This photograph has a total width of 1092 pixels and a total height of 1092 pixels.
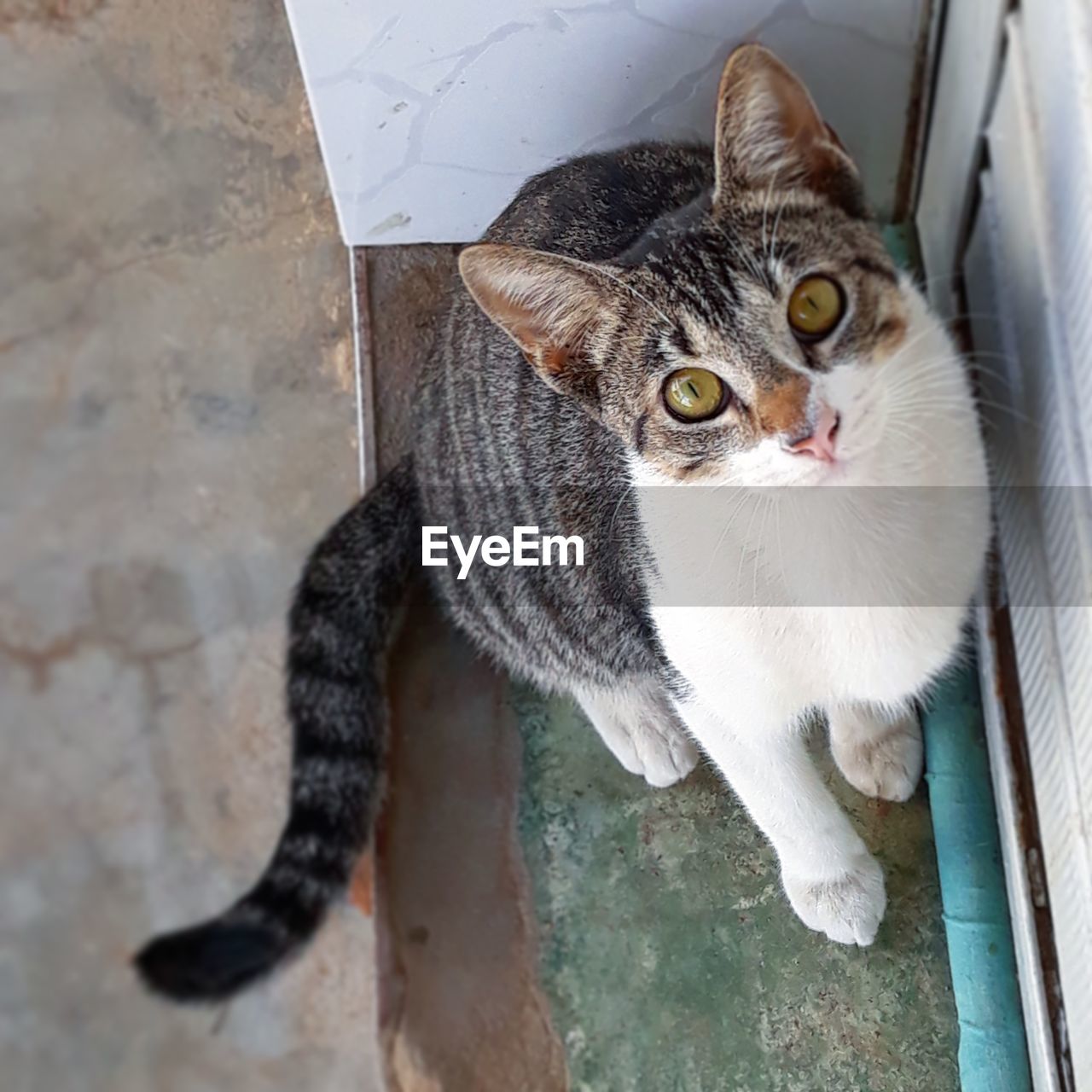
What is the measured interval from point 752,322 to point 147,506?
4.16 feet

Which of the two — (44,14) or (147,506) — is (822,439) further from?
(44,14)

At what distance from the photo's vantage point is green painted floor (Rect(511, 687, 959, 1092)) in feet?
3.91

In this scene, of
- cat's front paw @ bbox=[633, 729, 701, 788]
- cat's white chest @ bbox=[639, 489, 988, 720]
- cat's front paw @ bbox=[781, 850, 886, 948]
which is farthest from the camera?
cat's front paw @ bbox=[633, 729, 701, 788]

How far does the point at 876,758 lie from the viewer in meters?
1.28

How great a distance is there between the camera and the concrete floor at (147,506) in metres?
1.74

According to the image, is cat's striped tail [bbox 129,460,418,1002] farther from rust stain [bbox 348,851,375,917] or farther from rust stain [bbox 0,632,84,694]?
rust stain [bbox 0,632,84,694]

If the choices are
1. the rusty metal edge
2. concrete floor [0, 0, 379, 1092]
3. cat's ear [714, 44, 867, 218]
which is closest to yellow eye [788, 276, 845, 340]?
cat's ear [714, 44, 867, 218]

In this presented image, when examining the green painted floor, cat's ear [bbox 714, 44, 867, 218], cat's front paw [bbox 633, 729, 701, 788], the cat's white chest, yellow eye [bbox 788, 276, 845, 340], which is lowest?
the green painted floor

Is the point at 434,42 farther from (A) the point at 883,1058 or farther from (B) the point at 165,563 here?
(A) the point at 883,1058

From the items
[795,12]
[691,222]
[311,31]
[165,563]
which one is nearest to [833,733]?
[691,222]

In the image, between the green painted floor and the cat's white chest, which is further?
the green painted floor

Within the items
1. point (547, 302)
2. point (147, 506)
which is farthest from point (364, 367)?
point (547, 302)

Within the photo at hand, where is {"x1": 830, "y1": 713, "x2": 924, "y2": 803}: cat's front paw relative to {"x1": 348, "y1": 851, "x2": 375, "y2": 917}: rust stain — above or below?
above

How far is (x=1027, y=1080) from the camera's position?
1176 millimetres
